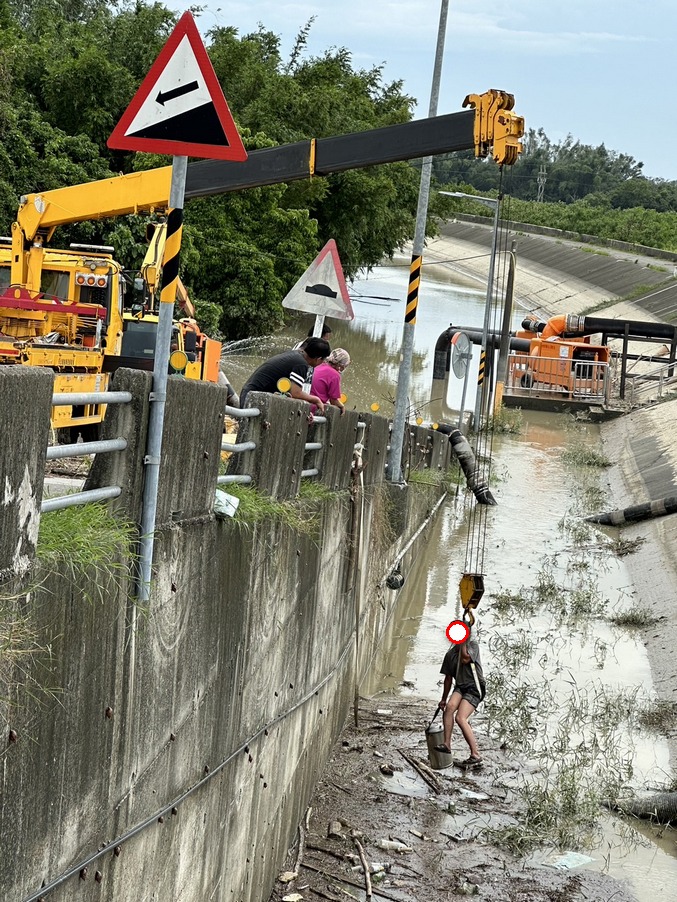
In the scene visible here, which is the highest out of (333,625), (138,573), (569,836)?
(138,573)

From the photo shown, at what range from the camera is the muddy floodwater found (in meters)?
11.0

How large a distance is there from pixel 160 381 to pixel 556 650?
12.2 m

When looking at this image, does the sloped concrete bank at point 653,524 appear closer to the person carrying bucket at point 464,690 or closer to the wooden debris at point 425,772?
the person carrying bucket at point 464,690

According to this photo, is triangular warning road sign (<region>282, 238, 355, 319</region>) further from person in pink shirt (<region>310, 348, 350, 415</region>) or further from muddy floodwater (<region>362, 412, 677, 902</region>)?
muddy floodwater (<region>362, 412, 677, 902</region>)

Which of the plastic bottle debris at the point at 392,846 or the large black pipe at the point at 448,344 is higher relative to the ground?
the large black pipe at the point at 448,344

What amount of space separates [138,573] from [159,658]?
57 cm

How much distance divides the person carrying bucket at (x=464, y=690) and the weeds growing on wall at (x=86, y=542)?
21.7 ft

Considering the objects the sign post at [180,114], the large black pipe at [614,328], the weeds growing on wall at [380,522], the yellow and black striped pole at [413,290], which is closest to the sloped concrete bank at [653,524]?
the weeds growing on wall at [380,522]

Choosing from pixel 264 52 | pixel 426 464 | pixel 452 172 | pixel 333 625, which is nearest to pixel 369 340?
pixel 264 52

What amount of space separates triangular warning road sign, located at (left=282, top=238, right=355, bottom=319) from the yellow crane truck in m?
4.42

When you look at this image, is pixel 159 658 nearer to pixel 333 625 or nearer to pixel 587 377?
pixel 333 625

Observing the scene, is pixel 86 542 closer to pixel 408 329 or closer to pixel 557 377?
pixel 408 329

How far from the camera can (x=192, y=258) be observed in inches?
1581

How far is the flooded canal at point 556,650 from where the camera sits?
11.0m
